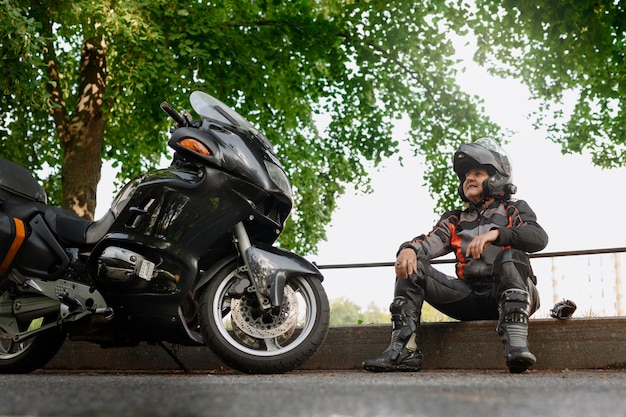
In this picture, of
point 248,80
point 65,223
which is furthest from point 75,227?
point 248,80

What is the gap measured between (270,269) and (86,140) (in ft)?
30.7

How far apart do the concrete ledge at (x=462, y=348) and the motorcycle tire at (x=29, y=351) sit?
33.5 inches

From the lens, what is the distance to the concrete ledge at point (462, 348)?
5059mm

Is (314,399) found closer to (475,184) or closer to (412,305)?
(412,305)

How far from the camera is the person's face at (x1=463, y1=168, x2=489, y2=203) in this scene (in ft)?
16.9

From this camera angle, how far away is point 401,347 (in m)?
4.88

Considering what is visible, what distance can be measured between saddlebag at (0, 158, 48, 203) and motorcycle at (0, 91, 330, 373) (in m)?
0.15

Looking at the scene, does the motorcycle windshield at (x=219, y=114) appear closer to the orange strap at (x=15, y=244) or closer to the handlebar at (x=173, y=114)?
the handlebar at (x=173, y=114)

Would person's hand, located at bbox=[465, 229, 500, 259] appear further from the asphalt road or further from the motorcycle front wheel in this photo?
the asphalt road

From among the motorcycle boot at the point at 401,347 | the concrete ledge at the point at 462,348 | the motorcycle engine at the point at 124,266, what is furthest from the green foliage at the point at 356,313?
the motorcycle engine at the point at 124,266

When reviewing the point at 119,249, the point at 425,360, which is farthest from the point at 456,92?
the point at 119,249

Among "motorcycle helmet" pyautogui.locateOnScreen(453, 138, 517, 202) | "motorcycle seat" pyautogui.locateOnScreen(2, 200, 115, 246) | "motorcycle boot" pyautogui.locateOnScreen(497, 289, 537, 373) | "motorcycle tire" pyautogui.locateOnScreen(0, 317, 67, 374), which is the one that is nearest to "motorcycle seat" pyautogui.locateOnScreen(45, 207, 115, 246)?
"motorcycle seat" pyautogui.locateOnScreen(2, 200, 115, 246)

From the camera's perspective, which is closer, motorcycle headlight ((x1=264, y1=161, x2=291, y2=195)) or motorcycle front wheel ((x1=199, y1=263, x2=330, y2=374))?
motorcycle front wheel ((x1=199, y1=263, x2=330, y2=374))

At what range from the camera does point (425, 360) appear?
5.40 meters
